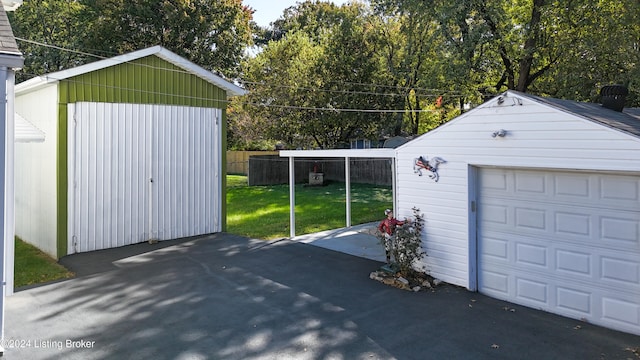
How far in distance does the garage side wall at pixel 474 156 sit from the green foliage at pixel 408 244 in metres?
0.13

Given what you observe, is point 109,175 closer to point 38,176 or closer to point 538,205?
point 38,176

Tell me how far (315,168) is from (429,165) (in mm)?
14750

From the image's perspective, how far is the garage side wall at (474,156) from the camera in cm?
454

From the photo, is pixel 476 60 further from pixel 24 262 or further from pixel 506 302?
pixel 24 262

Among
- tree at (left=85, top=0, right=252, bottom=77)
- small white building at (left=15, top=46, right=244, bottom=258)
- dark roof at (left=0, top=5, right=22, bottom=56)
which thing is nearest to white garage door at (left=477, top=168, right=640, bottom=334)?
dark roof at (left=0, top=5, right=22, bottom=56)

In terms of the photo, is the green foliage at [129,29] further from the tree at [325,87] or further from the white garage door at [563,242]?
the white garage door at [563,242]

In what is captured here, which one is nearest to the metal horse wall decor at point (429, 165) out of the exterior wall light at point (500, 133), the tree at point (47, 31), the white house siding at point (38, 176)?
the exterior wall light at point (500, 133)

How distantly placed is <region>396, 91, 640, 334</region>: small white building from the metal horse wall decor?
1.2 inches

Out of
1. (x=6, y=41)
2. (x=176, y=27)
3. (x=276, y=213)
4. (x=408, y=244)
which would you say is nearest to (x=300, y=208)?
(x=276, y=213)

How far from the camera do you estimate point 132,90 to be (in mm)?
8375

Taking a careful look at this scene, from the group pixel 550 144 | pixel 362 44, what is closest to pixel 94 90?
pixel 550 144

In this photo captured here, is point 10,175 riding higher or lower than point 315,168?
lower

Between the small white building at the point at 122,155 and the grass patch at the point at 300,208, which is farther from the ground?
the small white building at the point at 122,155

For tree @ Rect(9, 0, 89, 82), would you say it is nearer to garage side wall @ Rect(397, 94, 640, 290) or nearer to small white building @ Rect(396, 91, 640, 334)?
garage side wall @ Rect(397, 94, 640, 290)
